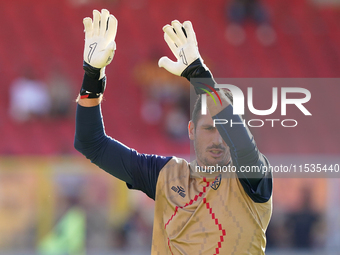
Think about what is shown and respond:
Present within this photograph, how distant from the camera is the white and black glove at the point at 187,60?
201cm

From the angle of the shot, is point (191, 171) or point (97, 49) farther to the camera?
point (191, 171)

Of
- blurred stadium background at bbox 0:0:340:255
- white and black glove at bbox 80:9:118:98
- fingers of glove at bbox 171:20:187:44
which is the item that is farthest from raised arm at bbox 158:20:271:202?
blurred stadium background at bbox 0:0:340:255

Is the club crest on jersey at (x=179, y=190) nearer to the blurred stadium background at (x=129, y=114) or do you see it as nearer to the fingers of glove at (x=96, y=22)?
the fingers of glove at (x=96, y=22)

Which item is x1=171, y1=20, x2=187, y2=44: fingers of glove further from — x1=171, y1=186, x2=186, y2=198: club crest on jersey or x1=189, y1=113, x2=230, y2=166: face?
x1=171, y1=186, x2=186, y2=198: club crest on jersey

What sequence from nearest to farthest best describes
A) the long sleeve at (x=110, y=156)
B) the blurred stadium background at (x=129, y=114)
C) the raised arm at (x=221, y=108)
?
the raised arm at (x=221, y=108) → the long sleeve at (x=110, y=156) → the blurred stadium background at (x=129, y=114)

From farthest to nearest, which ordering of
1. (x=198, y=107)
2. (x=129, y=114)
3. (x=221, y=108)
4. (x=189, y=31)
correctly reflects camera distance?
(x=129, y=114), (x=198, y=107), (x=189, y=31), (x=221, y=108)

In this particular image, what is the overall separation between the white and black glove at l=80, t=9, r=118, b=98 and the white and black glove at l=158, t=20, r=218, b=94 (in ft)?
0.85

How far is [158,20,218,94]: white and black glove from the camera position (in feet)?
6.58

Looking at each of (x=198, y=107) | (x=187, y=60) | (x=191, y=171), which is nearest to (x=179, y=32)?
(x=187, y=60)

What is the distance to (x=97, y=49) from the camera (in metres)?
2.10

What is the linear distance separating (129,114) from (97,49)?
580 centimetres

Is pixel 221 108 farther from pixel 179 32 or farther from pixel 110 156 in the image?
pixel 110 156

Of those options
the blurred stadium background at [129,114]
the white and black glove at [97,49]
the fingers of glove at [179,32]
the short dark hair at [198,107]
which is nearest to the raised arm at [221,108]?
the fingers of glove at [179,32]

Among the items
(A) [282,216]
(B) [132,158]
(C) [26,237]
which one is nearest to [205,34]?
(A) [282,216]
